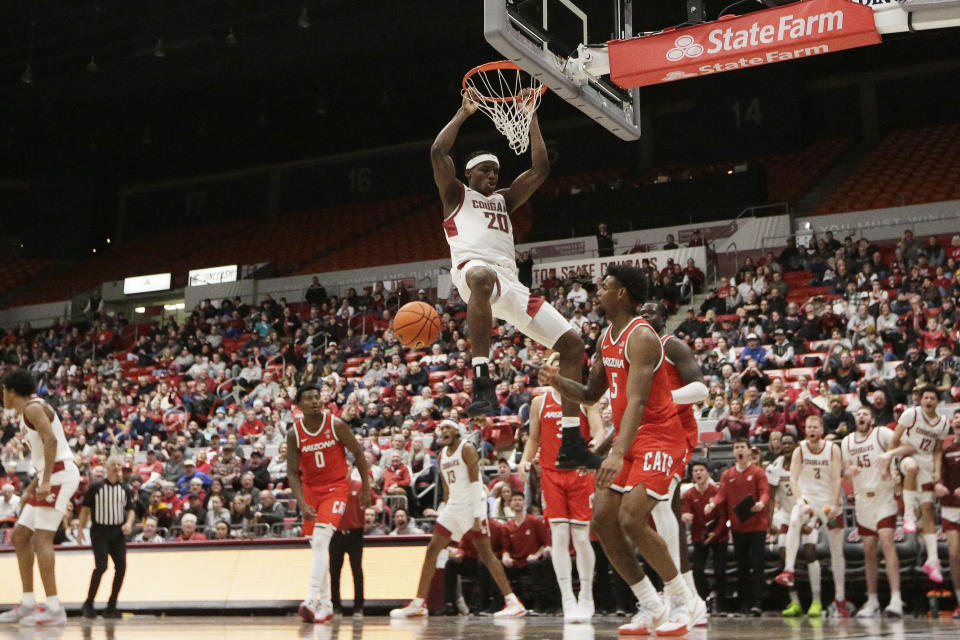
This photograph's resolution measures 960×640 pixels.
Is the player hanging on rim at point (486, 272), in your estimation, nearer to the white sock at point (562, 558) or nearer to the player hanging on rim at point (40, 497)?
the white sock at point (562, 558)

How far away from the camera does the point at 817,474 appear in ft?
35.4

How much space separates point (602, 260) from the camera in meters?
22.9

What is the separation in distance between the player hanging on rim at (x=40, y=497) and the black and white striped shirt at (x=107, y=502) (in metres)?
2.86

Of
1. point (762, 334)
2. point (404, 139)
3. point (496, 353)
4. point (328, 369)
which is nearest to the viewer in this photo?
point (762, 334)

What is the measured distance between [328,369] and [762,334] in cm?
813

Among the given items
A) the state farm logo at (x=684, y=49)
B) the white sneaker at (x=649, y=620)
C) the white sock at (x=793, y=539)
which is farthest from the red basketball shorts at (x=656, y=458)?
the state farm logo at (x=684, y=49)

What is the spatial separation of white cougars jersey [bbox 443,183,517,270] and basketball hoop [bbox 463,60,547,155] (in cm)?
104

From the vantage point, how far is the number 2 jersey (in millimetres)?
6707

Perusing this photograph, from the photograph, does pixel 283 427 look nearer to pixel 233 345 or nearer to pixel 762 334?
pixel 233 345

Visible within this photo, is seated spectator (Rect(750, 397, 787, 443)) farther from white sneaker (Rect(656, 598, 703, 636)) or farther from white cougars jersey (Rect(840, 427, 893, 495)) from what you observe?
white sneaker (Rect(656, 598, 703, 636))

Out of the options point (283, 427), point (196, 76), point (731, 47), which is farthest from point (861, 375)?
point (196, 76)

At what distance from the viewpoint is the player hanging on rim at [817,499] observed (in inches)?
413

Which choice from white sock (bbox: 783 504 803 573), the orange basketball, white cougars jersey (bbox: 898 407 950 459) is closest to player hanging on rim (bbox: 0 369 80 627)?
the orange basketball

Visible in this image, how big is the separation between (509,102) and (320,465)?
3.81 meters
